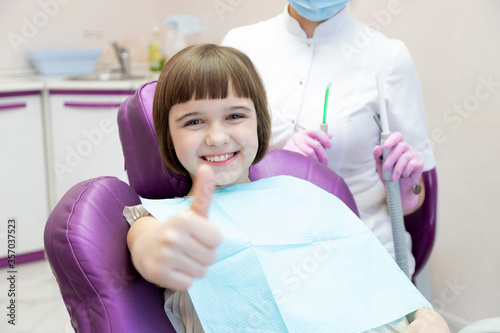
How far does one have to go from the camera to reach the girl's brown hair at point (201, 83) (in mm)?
1085

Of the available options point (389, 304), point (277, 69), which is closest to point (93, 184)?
point (389, 304)

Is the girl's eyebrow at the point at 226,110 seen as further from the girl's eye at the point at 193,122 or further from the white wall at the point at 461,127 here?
the white wall at the point at 461,127

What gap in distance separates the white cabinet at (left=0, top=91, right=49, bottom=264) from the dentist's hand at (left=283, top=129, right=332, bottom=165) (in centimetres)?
186

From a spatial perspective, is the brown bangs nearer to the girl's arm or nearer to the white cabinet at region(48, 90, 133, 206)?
the girl's arm

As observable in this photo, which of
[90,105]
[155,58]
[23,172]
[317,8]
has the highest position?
[317,8]

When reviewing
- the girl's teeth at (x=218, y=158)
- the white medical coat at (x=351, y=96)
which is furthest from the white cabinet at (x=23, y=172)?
the girl's teeth at (x=218, y=158)

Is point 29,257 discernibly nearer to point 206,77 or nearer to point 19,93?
point 19,93

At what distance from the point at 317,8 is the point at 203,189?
1035 mm

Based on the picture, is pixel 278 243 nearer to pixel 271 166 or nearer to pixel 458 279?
pixel 271 166

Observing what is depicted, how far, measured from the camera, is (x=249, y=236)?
107cm

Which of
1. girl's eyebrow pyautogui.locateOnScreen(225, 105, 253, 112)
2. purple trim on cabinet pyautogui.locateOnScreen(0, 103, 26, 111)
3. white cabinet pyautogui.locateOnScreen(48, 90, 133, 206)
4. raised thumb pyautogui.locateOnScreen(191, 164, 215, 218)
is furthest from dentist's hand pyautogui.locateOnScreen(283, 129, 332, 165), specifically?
purple trim on cabinet pyautogui.locateOnScreen(0, 103, 26, 111)

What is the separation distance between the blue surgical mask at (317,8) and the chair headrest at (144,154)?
555 millimetres

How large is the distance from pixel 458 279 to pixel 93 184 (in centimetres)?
164

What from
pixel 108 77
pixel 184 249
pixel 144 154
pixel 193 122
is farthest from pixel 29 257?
pixel 184 249
